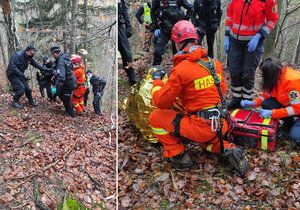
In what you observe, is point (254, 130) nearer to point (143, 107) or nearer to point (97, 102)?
point (143, 107)

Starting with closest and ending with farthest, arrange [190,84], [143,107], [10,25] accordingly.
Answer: [190,84] → [143,107] → [10,25]

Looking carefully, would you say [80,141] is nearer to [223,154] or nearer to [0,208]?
[0,208]

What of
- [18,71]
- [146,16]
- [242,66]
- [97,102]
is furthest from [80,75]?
[242,66]

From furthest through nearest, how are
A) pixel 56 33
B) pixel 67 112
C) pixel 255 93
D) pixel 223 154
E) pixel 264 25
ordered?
pixel 56 33
pixel 67 112
pixel 255 93
pixel 264 25
pixel 223 154

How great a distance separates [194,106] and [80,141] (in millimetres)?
3713

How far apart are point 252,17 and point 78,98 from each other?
642 centimetres

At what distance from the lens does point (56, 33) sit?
54.3ft

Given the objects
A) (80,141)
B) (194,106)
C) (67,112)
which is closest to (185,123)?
(194,106)

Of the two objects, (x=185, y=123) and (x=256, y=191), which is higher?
(x=185, y=123)

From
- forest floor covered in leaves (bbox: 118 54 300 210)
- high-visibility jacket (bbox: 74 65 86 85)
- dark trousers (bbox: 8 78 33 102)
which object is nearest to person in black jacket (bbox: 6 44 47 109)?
dark trousers (bbox: 8 78 33 102)

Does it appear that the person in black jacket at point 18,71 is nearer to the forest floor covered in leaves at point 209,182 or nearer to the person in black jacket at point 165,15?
the person in black jacket at point 165,15

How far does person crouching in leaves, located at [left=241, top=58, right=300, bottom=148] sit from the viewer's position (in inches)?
153

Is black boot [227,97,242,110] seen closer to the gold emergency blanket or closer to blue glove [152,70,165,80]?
the gold emergency blanket

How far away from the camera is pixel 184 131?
12.2ft
